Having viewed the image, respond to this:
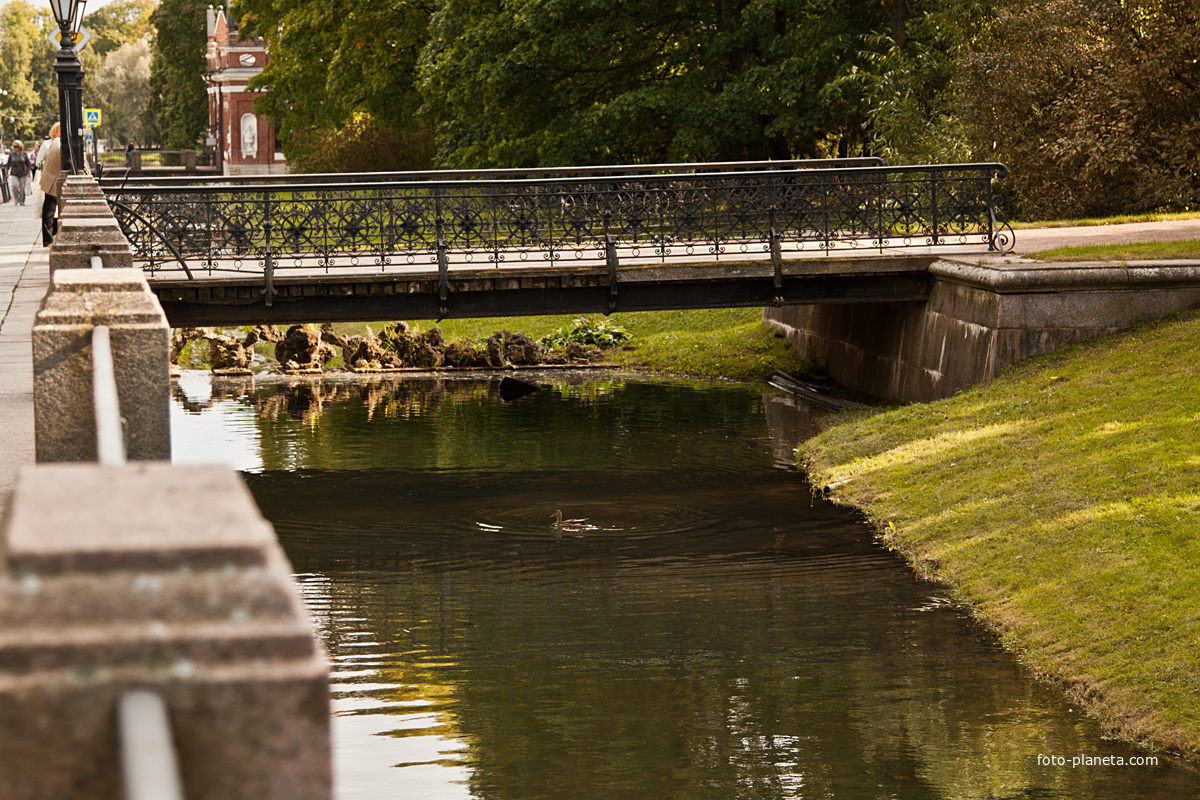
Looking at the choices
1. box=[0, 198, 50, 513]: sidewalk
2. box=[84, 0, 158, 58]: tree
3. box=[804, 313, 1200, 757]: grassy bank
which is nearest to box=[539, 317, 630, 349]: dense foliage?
box=[0, 198, 50, 513]: sidewalk

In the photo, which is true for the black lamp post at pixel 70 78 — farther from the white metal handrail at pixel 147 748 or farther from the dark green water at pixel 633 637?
the white metal handrail at pixel 147 748

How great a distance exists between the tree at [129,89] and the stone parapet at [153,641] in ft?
373

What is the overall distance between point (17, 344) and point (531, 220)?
8203 mm

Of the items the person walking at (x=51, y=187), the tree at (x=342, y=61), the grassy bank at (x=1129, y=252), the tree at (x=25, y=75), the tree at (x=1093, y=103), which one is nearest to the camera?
the grassy bank at (x=1129, y=252)

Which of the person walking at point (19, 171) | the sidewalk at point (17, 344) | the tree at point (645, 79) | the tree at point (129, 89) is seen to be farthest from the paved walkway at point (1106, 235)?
the tree at point (129, 89)

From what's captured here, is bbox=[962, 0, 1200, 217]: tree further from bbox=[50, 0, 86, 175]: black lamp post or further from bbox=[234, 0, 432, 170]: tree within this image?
bbox=[234, 0, 432, 170]: tree

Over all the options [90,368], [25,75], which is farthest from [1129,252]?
[25,75]

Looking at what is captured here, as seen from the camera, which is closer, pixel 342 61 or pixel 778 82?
pixel 778 82

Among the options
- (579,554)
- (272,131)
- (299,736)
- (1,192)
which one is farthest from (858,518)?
(272,131)

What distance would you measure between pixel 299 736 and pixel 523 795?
5.98m

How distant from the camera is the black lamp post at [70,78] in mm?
15250

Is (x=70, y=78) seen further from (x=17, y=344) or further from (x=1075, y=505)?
(x=1075, y=505)

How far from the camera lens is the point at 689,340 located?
26203mm

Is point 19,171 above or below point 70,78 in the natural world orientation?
below
